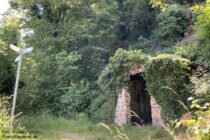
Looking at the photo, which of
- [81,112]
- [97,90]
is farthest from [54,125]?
[97,90]

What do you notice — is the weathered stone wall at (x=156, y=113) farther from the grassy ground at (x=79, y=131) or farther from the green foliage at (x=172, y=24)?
the green foliage at (x=172, y=24)

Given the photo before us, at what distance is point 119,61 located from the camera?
11.5 m

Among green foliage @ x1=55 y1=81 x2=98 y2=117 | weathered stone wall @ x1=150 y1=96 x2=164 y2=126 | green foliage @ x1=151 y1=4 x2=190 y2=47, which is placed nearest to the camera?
weathered stone wall @ x1=150 y1=96 x2=164 y2=126

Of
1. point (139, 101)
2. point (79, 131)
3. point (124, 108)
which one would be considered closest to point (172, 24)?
point (139, 101)

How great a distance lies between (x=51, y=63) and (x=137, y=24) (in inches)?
225

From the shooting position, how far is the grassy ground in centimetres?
841

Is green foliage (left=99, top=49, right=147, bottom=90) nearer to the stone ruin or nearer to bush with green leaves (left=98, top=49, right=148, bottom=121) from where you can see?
bush with green leaves (left=98, top=49, right=148, bottom=121)

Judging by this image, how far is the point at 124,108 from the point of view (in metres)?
12.0

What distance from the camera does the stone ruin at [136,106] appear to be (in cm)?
1113

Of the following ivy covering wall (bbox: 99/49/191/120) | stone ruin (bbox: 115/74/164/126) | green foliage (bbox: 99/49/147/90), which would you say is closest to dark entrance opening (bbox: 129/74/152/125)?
stone ruin (bbox: 115/74/164/126)

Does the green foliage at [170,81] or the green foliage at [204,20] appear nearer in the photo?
the green foliage at [204,20]

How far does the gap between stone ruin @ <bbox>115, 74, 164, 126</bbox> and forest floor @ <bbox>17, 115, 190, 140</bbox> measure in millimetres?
A: 908

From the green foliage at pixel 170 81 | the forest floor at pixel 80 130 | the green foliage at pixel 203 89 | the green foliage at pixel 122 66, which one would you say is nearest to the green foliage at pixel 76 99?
the forest floor at pixel 80 130

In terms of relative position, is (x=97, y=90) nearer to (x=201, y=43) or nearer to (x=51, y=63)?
(x=51, y=63)
